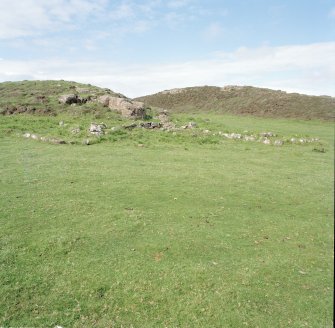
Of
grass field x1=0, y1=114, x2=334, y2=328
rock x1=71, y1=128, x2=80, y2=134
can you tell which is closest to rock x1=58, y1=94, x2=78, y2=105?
rock x1=71, y1=128, x2=80, y2=134

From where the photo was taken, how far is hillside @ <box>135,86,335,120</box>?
6550 cm

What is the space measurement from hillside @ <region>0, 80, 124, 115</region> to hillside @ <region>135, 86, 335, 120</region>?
23.2m

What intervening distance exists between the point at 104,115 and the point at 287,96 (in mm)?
46103

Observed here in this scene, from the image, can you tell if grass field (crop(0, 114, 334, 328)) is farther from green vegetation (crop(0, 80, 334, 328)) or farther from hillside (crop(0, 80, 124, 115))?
hillside (crop(0, 80, 124, 115))

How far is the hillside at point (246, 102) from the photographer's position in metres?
65.5

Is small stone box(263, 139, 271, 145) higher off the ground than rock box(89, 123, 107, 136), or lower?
lower

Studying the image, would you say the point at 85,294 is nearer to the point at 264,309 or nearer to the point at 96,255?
the point at 96,255

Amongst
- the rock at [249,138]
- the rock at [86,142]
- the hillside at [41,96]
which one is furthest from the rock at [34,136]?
the rock at [249,138]

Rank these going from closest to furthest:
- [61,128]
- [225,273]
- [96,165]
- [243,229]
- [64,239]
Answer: [225,273], [64,239], [243,229], [96,165], [61,128]

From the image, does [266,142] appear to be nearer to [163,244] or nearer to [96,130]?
[96,130]

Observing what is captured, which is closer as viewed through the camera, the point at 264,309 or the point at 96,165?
the point at 264,309

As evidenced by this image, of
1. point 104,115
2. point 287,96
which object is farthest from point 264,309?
point 287,96

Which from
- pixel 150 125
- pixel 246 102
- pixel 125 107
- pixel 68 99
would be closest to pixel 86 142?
pixel 150 125

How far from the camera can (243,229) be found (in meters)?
14.3
